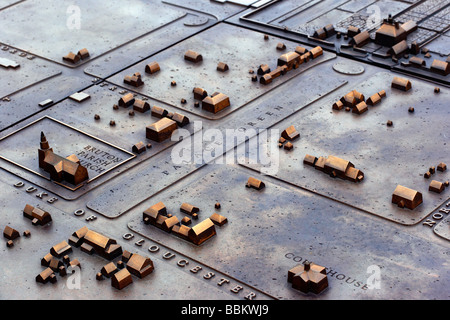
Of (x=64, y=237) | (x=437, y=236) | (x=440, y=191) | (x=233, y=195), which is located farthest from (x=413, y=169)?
(x=64, y=237)

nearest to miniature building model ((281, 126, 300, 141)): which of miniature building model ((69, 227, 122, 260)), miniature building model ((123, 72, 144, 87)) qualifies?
miniature building model ((123, 72, 144, 87))

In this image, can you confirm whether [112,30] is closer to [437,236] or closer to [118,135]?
[118,135]

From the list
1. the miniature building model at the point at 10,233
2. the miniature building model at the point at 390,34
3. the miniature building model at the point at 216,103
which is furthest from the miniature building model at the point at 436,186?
the miniature building model at the point at 10,233

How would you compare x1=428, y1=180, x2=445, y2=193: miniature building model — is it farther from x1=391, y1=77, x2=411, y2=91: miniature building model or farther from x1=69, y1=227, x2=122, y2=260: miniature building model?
x1=69, y1=227, x2=122, y2=260: miniature building model

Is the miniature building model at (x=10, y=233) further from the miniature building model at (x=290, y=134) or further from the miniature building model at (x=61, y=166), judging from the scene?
the miniature building model at (x=290, y=134)

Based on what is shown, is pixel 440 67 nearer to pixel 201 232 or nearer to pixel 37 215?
pixel 201 232
